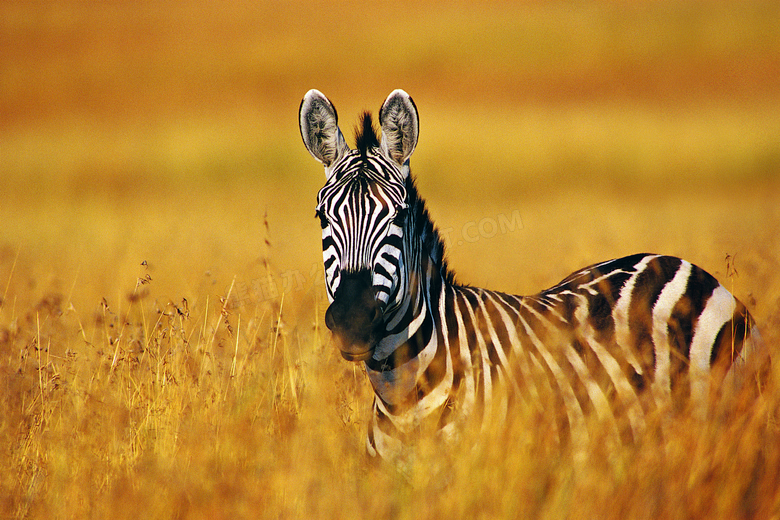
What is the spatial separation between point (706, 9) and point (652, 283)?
3554 centimetres

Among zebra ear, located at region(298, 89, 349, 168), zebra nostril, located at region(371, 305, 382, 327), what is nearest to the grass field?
zebra nostril, located at region(371, 305, 382, 327)

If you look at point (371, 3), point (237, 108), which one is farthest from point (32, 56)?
point (371, 3)

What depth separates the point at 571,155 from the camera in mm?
21328

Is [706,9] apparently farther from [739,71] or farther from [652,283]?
[652,283]

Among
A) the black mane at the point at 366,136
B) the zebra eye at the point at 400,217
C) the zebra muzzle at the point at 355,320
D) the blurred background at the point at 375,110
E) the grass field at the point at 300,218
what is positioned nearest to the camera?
→ the zebra muzzle at the point at 355,320

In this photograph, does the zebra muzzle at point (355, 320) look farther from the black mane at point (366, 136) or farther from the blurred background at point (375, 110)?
the blurred background at point (375, 110)

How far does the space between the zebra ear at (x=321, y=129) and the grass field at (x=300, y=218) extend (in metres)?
1.28

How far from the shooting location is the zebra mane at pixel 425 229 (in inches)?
130

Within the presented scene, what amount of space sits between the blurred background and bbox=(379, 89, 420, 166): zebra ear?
2.18 metres

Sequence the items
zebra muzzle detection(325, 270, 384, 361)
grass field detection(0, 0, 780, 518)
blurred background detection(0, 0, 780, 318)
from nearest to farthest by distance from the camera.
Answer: zebra muzzle detection(325, 270, 384, 361) < grass field detection(0, 0, 780, 518) < blurred background detection(0, 0, 780, 318)

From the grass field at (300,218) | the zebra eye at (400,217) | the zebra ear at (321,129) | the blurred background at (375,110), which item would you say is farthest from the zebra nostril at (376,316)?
the blurred background at (375,110)

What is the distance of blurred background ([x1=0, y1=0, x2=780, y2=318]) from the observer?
1058cm

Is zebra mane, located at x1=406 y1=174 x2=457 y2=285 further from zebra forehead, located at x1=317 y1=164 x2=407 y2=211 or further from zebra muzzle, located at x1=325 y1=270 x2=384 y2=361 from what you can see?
zebra muzzle, located at x1=325 y1=270 x2=384 y2=361

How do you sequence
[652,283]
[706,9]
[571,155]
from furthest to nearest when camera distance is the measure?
[706,9] → [571,155] → [652,283]
